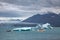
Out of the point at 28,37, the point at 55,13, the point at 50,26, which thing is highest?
the point at 55,13

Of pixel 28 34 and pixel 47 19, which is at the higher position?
pixel 47 19

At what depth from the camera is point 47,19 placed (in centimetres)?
305

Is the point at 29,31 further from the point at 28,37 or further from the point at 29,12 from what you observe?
the point at 29,12

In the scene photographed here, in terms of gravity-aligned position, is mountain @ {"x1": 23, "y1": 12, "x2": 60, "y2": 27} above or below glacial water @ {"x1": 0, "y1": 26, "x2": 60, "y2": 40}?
above

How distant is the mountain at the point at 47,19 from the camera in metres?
3.02

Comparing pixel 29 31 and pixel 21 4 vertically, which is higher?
pixel 21 4

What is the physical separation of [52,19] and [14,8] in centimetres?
77

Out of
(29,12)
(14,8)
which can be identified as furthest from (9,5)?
(29,12)

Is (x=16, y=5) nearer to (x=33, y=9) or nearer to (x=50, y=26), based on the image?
(x=33, y=9)

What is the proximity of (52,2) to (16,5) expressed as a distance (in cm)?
70

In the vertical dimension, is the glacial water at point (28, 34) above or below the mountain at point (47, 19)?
below

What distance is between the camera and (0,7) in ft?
9.76

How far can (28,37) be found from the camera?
10.1ft

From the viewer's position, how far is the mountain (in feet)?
A: 9.91
